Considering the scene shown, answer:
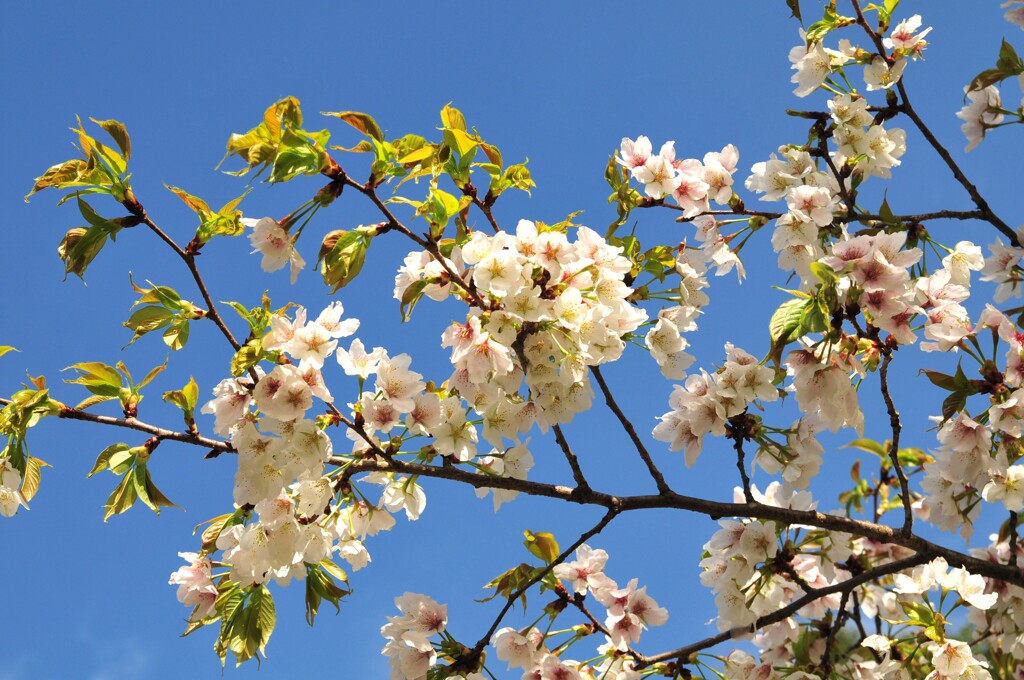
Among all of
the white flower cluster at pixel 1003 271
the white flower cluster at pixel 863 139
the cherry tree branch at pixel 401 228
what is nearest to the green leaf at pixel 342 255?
the cherry tree branch at pixel 401 228

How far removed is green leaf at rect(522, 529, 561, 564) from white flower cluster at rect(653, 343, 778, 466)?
18.5 inches

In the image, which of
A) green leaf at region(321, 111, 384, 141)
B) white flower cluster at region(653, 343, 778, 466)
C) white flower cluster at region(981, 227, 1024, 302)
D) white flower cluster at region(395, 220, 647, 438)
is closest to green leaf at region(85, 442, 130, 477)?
white flower cluster at region(395, 220, 647, 438)

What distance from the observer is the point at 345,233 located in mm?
2055

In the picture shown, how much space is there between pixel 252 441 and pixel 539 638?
1084mm

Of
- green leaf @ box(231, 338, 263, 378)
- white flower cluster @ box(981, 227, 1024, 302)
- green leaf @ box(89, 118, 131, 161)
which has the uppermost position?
white flower cluster @ box(981, 227, 1024, 302)

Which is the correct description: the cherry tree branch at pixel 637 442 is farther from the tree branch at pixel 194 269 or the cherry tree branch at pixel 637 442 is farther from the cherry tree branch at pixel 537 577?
the tree branch at pixel 194 269

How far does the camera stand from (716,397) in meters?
2.35

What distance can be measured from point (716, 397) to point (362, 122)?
45.6 inches

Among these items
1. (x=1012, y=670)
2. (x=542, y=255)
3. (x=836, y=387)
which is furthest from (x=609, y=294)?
(x=1012, y=670)

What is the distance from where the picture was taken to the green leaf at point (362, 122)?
6.49ft

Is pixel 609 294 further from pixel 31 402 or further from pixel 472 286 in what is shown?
pixel 31 402

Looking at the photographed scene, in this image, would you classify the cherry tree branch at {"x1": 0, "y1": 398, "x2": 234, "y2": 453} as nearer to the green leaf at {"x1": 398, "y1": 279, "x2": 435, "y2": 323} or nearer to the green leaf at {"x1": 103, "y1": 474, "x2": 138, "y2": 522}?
the green leaf at {"x1": 103, "y1": 474, "x2": 138, "y2": 522}

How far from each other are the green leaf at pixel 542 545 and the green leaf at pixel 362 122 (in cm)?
126

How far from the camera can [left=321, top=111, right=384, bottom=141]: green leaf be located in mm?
1979
